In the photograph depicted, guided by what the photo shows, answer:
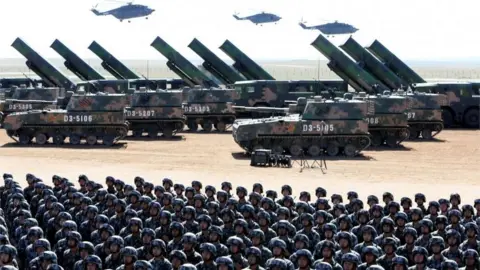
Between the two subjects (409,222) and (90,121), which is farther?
(90,121)

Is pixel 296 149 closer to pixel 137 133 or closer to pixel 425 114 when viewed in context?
pixel 425 114

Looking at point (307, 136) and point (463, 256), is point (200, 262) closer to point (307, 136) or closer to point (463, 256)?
point (463, 256)

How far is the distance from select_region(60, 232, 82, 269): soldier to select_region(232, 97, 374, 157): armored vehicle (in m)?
19.6

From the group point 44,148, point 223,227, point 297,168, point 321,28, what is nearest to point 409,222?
point 223,227

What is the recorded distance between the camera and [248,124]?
31.9 m

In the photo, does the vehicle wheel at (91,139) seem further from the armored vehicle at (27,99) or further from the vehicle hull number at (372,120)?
the vehicle hull number at (372,120)

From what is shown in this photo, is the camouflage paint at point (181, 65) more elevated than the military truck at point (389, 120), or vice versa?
the camouflage paint at point (181, 65)

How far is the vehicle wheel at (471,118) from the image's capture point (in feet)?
143

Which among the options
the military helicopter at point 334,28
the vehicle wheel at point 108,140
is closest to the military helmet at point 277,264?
the vehicle wheel at point 108,140

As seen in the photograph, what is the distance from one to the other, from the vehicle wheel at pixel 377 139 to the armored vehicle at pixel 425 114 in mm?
2827

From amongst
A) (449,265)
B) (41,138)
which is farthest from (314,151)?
(449,265)

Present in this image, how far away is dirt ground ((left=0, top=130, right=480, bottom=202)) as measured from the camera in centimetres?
2595

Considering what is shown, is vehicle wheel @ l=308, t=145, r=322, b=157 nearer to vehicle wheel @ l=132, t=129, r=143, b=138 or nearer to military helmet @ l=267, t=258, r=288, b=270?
vehicle wheel @ l=132, t=129, r=143, b=138

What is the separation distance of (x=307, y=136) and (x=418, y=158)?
372 centimetres
